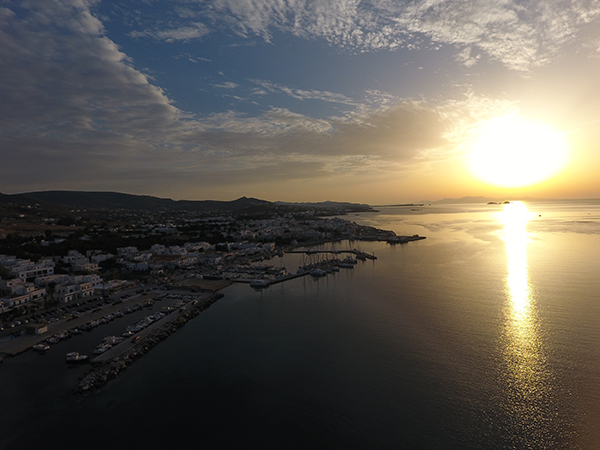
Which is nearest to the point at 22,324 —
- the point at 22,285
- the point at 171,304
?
the point at 22,285

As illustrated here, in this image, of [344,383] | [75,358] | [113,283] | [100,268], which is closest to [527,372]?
[344,383]

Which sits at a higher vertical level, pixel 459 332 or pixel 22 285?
pixel 22 285

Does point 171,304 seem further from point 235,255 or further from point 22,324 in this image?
point 235,255

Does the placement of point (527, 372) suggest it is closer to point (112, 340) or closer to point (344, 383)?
point (344, 383)

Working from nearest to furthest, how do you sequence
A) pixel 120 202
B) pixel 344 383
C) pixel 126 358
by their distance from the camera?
pixel 344 383 < pixel 126 358 < pixel 120 202

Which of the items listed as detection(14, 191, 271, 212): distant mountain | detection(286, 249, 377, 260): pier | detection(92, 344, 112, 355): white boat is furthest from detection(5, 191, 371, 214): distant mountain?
detection(92, 344, 112, 355): white boat

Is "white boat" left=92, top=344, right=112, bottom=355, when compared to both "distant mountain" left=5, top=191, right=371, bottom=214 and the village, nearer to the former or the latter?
the village

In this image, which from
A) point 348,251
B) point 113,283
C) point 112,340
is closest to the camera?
point 112,340
